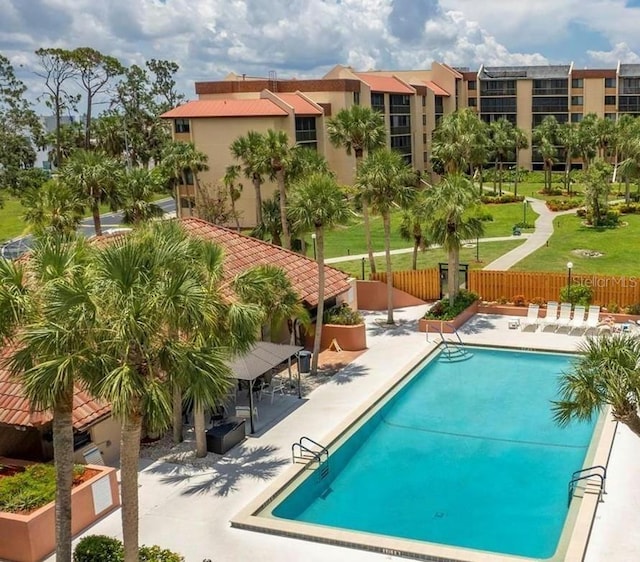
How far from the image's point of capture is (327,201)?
23656mm

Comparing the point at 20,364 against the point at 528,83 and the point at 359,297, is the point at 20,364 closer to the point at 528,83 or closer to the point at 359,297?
the point at 359,297

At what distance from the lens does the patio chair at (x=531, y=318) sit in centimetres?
2989

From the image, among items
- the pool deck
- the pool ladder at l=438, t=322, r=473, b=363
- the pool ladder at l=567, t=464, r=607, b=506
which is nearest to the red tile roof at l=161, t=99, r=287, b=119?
the pool ladder at l=438, t=322, r=473, b=363

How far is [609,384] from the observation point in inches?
448

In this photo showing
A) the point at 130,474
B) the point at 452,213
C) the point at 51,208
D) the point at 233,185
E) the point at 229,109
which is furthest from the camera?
the point at 229,109

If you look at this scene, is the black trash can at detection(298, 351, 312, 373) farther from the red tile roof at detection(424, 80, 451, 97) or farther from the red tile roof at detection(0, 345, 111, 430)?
the red tile roof at detection(424, 80, 451, 97)

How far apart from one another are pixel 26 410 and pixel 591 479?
13.3m

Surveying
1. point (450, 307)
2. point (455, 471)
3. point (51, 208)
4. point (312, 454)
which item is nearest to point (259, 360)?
point (312, 454)

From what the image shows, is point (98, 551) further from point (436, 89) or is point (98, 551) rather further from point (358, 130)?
point (436, 89)

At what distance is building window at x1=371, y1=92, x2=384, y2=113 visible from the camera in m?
70.7

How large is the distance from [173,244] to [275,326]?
44.0 ft

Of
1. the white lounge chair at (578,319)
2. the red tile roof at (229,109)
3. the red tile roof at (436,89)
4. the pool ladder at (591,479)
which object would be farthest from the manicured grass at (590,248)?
the red tile roof at (436,89)

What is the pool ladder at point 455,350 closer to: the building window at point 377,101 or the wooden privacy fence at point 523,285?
the wooden privacy fence at point 523,285

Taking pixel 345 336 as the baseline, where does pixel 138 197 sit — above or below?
above
